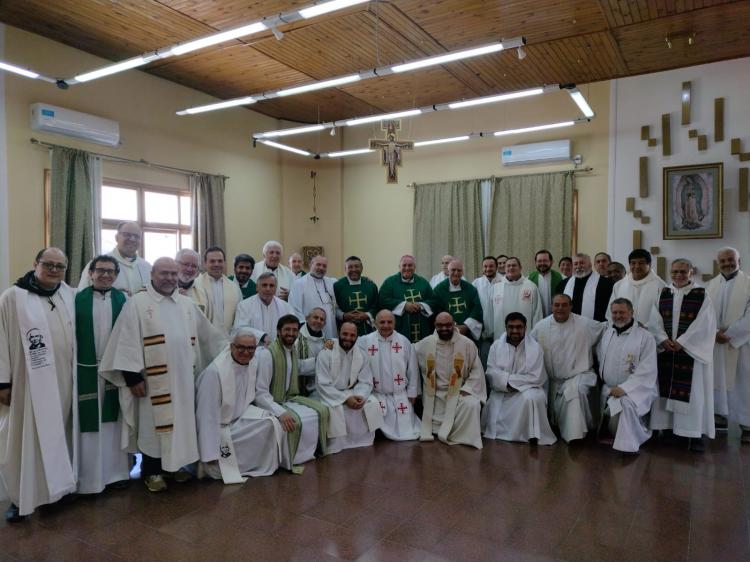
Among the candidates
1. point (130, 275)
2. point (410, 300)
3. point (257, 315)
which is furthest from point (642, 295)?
point (130, 275)

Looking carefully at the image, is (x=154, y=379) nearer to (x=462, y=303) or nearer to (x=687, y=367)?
(x=462, y=303)

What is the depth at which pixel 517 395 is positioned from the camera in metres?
5.24

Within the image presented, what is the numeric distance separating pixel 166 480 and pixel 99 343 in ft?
3.75

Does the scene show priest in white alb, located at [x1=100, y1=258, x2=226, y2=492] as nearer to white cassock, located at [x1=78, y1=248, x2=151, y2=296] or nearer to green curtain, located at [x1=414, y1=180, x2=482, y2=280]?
white cassock, located at [x1=78, y1=248, x2=151, y2=296]

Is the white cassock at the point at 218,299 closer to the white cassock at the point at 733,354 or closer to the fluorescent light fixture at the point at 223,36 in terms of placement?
the fluorescent light fixture at the point at 223,36

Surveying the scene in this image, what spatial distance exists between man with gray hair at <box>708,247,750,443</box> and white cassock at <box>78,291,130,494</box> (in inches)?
209

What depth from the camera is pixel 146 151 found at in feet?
27.1

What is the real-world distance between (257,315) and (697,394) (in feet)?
13.2

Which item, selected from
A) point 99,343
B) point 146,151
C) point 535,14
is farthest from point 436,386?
point 146,151

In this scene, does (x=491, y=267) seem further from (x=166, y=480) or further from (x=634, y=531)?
(x=166, y=480)

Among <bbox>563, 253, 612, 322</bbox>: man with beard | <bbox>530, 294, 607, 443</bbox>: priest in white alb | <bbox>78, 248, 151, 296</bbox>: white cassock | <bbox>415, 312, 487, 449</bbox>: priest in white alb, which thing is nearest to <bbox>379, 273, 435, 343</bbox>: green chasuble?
<bbox>415, 312, 487, 449</bbox>: priest in white alb

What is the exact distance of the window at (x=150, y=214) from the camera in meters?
7.93

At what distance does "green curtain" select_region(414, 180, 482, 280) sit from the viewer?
9.62m

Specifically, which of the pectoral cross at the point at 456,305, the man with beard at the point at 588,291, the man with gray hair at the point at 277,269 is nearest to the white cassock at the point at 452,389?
the pectoral cross at the point at 456,305
